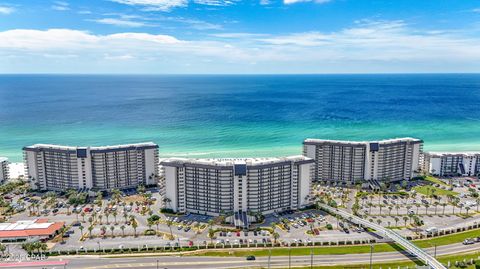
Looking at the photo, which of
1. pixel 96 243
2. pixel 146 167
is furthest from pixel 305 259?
pixel 146 167

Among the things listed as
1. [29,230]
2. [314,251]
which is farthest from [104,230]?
[314,251]

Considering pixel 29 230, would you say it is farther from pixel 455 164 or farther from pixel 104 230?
pixel 455 164

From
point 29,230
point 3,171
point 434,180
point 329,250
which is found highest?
point 3,171

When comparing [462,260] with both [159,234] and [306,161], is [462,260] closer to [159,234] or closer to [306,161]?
[306,161]

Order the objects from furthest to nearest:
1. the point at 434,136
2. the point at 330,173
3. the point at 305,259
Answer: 1. the point at 434,136
2. the point at 330,173
3. the point at 305,259

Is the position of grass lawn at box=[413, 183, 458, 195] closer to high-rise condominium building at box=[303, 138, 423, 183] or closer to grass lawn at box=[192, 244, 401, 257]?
high-rise condominium building at box=[303, 138, 423, 183]

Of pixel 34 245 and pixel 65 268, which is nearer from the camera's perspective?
pixel 65 268

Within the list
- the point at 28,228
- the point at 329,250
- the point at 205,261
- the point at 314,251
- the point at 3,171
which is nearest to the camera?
the point at 205,261
